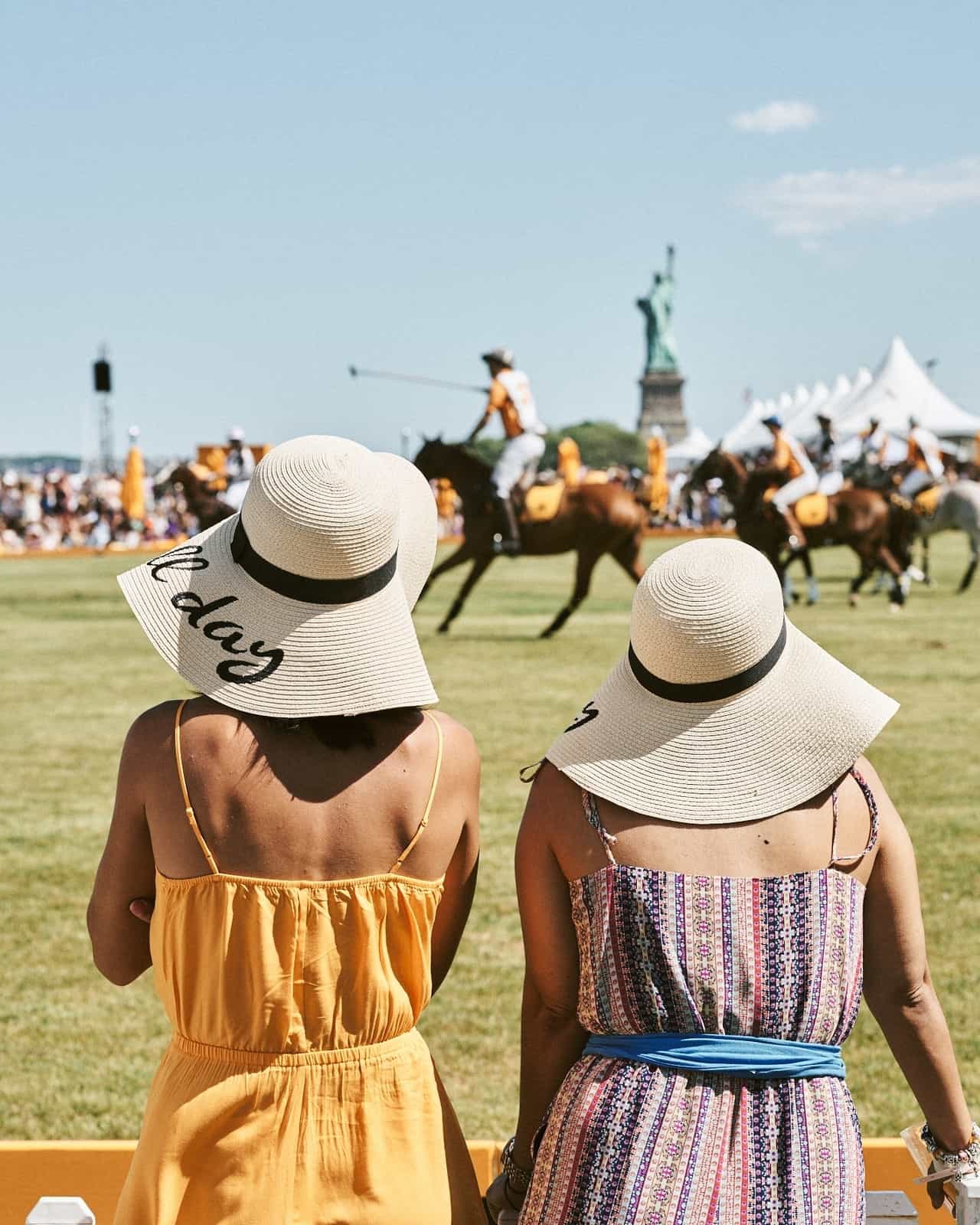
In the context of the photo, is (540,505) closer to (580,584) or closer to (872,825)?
(580,584)

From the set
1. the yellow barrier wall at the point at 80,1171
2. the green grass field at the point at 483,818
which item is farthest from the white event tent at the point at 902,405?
the yellow barrier wall at the point at 80,1171

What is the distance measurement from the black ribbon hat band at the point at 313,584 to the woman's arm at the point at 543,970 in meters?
0.38

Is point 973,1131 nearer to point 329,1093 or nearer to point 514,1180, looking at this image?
point 514,1180

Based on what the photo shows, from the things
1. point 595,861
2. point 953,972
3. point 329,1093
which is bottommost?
point 953,972

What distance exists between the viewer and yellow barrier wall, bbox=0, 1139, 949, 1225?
317 centimetres

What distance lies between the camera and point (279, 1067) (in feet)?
7.18

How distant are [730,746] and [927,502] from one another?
72.8 ft

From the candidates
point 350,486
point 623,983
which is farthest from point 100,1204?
point 350,486

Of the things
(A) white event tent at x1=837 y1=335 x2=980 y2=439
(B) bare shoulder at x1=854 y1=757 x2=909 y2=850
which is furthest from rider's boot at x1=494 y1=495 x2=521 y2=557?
(A) white event tent at x1=837 y1=335 x2=980 y2=439

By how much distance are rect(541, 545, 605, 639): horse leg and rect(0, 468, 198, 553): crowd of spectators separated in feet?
75.7

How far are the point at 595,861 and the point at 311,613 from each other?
0.54 metres

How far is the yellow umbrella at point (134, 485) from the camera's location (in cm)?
3812

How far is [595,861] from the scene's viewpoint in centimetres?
219

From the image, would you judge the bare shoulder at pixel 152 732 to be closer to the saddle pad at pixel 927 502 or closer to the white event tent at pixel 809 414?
the saddle pad at pixel 927 502
